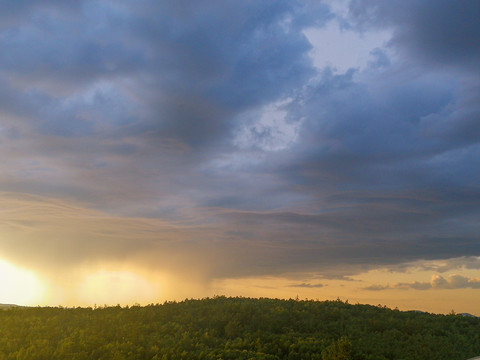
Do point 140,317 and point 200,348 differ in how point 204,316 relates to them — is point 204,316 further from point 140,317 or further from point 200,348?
point 200,348

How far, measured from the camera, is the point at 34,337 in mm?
18188

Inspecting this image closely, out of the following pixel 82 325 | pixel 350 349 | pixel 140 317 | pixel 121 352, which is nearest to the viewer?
pixel 121 352

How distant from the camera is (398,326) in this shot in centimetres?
2172

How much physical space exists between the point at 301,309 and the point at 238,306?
149 inches

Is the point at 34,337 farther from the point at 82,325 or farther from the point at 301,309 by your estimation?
the point at 301,309

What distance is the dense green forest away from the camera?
53.8ft

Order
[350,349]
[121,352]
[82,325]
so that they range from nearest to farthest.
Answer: [121,352] → [350,349] → [82,325]

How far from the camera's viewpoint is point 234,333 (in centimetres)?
1955

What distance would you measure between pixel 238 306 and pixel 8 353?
36.7 feet

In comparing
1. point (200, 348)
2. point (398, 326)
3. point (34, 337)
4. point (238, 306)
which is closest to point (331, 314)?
point (398, 326)

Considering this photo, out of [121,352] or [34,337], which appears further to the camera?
[34,337]

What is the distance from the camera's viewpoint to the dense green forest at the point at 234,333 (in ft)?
53.8

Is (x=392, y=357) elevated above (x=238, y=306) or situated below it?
below

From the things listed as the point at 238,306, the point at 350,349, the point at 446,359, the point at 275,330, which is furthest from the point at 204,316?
the point at 446,359
